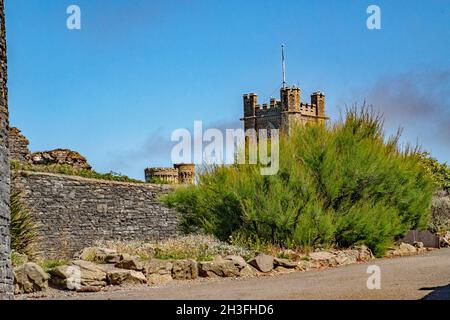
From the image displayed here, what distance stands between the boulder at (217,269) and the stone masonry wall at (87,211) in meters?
10.4

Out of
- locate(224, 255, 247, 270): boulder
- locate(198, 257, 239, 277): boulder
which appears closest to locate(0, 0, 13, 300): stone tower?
locate(198, 257, 239, 277): boulder

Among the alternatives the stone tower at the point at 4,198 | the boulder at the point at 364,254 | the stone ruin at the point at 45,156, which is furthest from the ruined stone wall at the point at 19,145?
the stone tower at the point at 4,198

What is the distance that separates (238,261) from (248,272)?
0.32 m

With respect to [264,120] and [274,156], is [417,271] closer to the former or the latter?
[274,156]

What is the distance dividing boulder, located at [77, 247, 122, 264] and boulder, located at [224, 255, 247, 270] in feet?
7.78

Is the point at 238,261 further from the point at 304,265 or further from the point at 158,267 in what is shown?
the point at 304,265

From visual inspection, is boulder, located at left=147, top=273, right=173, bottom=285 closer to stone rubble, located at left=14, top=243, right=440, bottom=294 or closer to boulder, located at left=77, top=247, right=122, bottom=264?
stone rubble, located at left=14, top=243, right=440, bottom=294

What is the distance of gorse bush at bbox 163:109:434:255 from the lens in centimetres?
1959

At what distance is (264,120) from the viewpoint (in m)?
62.8

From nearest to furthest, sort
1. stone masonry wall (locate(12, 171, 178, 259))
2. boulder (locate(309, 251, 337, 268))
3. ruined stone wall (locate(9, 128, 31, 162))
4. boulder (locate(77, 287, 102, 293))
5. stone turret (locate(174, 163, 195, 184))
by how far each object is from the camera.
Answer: boulder (locate(77, 287, 102, 293))
boulder (locate(309, 251, 337, 268))
stone masonry wall (locate(12, 171, 178, 259))
ruined stone wall (locate(9, 128, 31, 162))
stone turret (locate(174, 163, 195, 184))

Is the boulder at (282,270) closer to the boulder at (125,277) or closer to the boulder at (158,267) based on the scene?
the boulder at (158,267)
